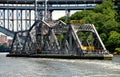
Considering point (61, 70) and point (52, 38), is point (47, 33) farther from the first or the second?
point (61, 70)

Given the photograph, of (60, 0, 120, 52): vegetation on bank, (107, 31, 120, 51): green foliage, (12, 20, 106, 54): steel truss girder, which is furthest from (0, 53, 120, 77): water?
(60, 0, 120, 52): vegetation on bank

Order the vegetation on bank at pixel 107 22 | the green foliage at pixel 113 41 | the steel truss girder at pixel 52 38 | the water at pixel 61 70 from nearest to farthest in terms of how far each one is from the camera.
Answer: the water at pixel 61 70, the steel truss girder at pixel 52 38, the green foliage at pixel 113 41, the vegetation on bank at pixel 107 22

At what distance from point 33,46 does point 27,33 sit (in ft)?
17.6

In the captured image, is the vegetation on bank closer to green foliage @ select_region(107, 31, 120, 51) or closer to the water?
green foliage @ select_region(107, 31, 120, 51)

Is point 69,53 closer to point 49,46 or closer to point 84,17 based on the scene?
point 49,46

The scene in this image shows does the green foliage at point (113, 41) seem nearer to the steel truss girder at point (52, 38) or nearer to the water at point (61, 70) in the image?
the steel truss girder at point (52, 38)

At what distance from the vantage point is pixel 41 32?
16562 cm

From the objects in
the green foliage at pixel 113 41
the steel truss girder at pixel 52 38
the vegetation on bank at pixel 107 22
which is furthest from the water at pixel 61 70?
the vegetation on bank at pixel 107 22

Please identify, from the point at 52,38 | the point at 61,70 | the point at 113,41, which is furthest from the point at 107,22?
the point at 61,70

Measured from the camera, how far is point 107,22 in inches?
7298

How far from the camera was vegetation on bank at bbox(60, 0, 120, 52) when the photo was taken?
17562 cm

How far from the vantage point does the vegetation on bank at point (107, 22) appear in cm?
17562

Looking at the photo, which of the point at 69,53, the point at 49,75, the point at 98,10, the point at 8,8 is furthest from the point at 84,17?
the point at 49,75

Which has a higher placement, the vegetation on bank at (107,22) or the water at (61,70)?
the vegetation on bank at (107,22)
